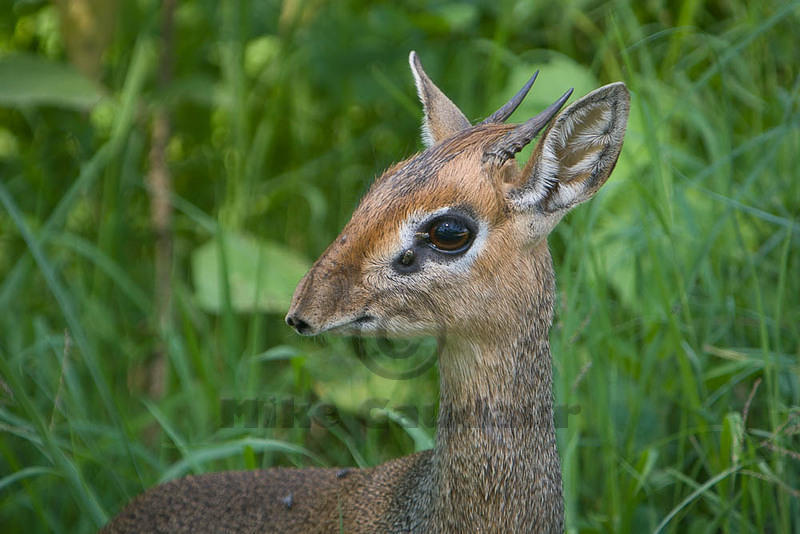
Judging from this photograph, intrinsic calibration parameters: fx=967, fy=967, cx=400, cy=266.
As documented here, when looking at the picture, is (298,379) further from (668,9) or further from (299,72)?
(668,9)

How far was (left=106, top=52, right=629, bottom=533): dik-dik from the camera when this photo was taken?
6.88 ft

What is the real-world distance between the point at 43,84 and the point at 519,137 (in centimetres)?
200

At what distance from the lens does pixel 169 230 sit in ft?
13.6

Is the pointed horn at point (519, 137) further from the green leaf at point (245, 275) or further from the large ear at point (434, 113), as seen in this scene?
the green leaf at point (245, 275)

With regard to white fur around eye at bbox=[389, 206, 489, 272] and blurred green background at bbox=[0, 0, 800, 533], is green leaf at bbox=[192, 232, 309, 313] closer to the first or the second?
blurred green background at bbox=[0, 0, 800, 533]

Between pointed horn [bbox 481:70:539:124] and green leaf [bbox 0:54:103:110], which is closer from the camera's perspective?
pointed horn [bbox 481:70:539:124]

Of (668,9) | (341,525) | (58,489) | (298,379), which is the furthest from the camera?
(668,9)

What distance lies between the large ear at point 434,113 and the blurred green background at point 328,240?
0.88 ft

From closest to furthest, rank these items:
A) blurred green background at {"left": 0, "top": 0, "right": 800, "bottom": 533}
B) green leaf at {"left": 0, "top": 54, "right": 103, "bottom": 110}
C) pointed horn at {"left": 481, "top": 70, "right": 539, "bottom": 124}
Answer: pointed horn at {"left": 481, "top": 70, "right": 539, "bottom": 124} → blurred green background at {"left": 0, "top": 0, "right": 800, "bottom": 533} → green leaf at {"left": 0, "top": 54, "right": 103, "bottom": 110}

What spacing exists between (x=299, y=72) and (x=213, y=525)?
2871 mm

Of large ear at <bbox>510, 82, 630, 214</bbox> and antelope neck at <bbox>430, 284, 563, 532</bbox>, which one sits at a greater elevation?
large ear at <bbox>510, 82, 630, 214</bbox>

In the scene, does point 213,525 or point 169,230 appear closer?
point 213,525

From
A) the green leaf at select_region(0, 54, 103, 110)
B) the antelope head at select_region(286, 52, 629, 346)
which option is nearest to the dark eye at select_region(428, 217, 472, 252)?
the antelope head at select_region(286, 52, 629, 346)

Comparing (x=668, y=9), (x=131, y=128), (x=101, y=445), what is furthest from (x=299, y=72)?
(x=101, y=445)
